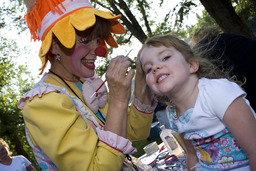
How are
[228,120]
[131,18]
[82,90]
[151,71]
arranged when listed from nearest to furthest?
1. [228,120]
2. [151,71]
3. [82,90]
4. [131,18]

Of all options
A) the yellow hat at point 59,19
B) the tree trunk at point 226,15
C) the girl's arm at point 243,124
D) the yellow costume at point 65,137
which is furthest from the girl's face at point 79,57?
the tree trunk at point 226,15

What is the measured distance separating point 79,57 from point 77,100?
30 cm

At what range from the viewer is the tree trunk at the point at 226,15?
336cm

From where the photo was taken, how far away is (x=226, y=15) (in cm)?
342

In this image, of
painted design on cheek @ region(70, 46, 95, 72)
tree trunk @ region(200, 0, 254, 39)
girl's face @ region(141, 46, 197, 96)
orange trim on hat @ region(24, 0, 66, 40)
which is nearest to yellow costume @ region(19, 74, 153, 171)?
painted design on cheek @ region(70, 46, 95, 72)

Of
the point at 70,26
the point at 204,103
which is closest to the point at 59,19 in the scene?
the point at 70,26

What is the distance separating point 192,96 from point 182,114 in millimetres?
154

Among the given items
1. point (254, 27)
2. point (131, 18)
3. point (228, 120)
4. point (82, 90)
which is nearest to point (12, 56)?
point (131, 18)

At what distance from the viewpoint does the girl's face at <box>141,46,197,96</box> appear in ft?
4.20

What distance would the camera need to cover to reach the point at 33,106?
1.22 m

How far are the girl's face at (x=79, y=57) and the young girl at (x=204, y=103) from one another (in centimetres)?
37

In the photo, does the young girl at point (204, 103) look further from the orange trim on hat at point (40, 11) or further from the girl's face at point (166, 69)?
the orange trim on hat at point (40, 11)

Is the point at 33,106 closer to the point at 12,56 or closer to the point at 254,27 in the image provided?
the point at 254,27

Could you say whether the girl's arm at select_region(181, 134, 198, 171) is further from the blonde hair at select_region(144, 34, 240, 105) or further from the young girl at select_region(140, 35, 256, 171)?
the blonde hair at select_region(144, 34, 240, 105)
